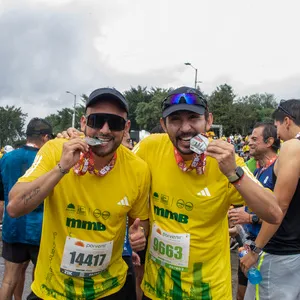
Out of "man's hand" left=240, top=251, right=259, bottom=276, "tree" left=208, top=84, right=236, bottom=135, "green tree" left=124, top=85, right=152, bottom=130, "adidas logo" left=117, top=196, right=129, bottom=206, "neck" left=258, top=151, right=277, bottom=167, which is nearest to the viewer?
"adidas logo" left=117, top=196, right=129, bottom=206

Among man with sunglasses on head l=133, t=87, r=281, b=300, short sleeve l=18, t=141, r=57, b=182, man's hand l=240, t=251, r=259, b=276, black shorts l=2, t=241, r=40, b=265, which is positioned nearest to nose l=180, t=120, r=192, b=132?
man with sunglasses on head l=133, t=87, r=281, b=300

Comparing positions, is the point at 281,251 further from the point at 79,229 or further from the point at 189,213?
the point at 79,229

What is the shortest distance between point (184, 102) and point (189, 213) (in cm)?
74

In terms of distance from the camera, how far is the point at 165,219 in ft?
8.18

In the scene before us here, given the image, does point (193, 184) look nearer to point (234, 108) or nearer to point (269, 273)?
point (269, 273)

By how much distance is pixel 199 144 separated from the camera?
2.15 m

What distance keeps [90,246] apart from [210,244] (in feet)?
2.63

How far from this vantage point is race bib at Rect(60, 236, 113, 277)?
7.48 feet

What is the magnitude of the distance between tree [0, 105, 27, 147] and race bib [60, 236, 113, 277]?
63695 millimetres

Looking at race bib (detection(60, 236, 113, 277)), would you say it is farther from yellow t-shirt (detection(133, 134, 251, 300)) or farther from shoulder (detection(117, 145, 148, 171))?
shoulder (detection(117, 145, 148, 171))

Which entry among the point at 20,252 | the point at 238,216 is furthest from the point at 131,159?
the point at 20,252

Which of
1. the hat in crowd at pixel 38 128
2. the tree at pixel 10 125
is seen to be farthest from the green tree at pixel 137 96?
the hat in crowd at pixel 38 128

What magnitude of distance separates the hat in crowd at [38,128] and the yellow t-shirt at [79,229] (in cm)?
231

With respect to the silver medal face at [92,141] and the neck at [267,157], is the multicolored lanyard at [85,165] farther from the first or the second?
the neck at [267,157]
